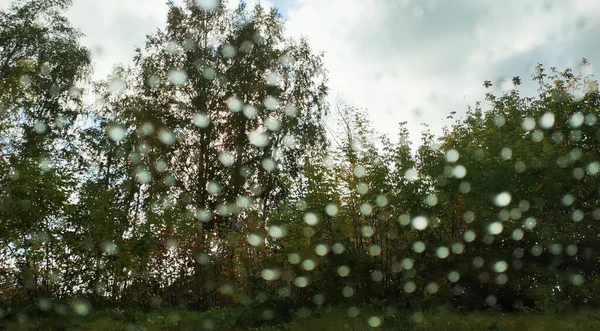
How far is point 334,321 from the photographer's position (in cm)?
922

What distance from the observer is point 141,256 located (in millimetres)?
14352

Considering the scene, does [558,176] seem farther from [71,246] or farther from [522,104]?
[71,246]

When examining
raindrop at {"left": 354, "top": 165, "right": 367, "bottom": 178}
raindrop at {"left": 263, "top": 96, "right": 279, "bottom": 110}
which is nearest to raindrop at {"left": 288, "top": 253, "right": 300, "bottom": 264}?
raindrop at {"left": 354, "top": 165, "right": 367, "bottom": 178}

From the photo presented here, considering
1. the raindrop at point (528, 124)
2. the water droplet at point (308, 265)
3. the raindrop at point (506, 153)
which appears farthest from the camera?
the raindrop at point (528, 124)

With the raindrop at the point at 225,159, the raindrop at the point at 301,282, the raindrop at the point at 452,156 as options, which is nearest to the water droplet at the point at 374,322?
the raindrop at the point at 301,282

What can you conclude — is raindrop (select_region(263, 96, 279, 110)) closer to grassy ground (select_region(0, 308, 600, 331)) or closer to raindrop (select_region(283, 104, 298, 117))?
raindrop (select_region(283, 104, 298, 117))

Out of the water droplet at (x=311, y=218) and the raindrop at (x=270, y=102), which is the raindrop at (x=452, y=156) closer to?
the water droplet at (x=311, y=218)

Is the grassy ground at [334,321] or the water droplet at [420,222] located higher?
the water droplet at [420,222]

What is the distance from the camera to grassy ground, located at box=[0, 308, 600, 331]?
7875 millimetres

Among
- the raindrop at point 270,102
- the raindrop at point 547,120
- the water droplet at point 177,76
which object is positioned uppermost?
the water droplet at point 177,76

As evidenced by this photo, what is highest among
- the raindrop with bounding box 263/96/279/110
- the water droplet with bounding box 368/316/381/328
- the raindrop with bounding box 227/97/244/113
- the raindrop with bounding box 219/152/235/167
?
the raindrop with bounding box 263/96/279/110

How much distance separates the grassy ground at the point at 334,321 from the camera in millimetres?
7875

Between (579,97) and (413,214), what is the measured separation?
772cm

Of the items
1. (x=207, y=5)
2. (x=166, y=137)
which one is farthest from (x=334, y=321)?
(x=207, y=5)
